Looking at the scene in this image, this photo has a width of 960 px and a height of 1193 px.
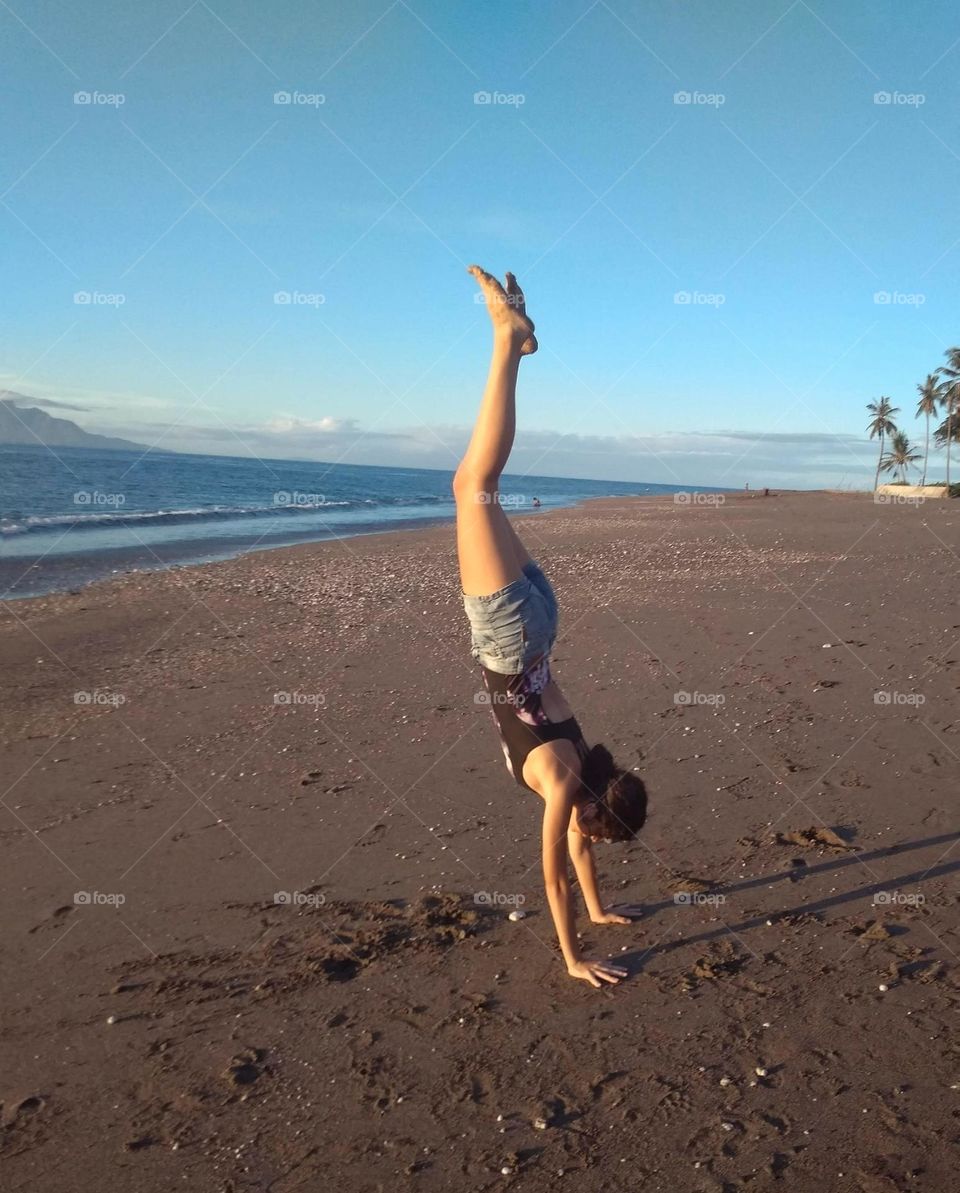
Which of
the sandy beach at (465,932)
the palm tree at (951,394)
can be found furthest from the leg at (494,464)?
the palm tree at (951,394)

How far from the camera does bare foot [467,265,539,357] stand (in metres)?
4.03

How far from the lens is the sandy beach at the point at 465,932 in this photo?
314 cm

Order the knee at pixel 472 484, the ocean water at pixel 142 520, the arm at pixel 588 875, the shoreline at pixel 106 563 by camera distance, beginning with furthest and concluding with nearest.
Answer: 1. the ocean water at pixel 142 520
2. the shoreline at pixel 106 563
3. the arm at pixel 588 875
4. the knee at pixel 472 484

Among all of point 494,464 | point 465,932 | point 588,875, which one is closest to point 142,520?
point 465,932

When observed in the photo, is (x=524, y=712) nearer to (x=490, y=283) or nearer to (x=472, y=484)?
(x=472, y=484)

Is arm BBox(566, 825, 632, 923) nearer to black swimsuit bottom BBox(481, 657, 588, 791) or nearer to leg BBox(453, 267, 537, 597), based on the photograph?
black swimsuit bottom BBox(481, 657, 588, 791)

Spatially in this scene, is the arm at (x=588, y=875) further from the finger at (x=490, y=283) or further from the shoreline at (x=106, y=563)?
the shoreline at (x=106, y=563)

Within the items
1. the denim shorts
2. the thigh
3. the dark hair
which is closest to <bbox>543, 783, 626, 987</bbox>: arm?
the dark hair

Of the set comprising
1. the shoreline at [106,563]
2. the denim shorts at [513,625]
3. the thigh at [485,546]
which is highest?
the thigh at [485,546]

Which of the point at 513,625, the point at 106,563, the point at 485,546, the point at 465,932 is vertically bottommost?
the point at 465,932

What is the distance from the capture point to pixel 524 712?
4121mm

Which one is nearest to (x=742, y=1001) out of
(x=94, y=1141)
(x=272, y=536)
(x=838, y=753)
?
(x=94, y=1141)

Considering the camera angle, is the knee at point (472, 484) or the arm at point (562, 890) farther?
the arm at point (562, 890)

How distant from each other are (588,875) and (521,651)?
1.35 m
